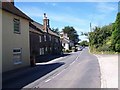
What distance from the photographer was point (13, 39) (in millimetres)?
25672

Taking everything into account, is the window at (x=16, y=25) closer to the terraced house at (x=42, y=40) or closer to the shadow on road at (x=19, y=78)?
the shadow on road at (x=19, y=78)

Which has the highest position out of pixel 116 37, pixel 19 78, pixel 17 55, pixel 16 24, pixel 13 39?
pixel 16 24

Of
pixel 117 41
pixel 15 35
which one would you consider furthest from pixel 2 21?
pixel 117 41

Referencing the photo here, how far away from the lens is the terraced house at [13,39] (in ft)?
77.2

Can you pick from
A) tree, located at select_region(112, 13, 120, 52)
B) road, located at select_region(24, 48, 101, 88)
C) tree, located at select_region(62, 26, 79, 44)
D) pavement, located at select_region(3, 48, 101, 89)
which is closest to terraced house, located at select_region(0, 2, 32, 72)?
pavement, located at select_region(3, 48, 101, 89)

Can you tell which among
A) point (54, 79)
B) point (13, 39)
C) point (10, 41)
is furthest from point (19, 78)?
point (13, 39)

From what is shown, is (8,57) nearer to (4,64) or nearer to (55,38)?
(4,64)

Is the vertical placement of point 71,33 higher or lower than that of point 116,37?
higher

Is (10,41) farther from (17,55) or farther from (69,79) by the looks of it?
(69,79)

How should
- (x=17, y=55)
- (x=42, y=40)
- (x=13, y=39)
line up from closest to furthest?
(x=13, y=39) → (x=17, y=55) → (x=42, y=40)

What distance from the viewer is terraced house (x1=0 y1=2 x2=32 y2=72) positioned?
2352 centimetres

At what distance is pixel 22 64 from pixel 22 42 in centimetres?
238

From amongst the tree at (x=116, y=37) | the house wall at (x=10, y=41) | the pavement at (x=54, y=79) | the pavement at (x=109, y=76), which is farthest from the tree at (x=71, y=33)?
the pavement at (x=54, y=79)

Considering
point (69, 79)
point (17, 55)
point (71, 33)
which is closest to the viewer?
point (69, 79)
